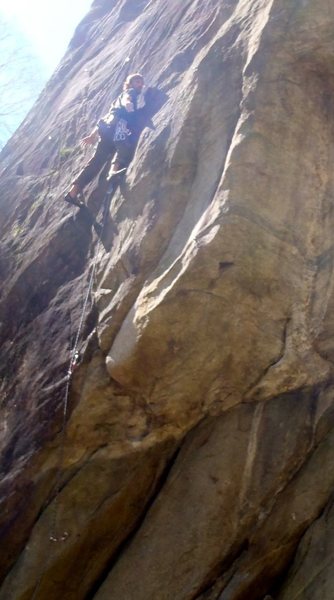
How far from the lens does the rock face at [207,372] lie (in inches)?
247

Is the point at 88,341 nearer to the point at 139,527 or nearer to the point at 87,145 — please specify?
the point at 139,527

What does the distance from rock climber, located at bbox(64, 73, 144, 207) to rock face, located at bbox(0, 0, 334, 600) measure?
0.59 meters

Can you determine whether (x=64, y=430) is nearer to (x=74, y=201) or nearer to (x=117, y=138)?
(x=74, y=201)

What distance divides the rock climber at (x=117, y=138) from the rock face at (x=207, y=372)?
1.94 feet

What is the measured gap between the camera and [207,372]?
21.5 ft

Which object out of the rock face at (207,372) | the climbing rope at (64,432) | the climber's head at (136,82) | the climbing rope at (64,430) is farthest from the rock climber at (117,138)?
the climbing rope at (64,432)

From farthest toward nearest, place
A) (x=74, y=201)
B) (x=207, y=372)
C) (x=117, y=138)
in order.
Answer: (x=74, y=201) → (x=117, y=138) → (x=207, y=372)

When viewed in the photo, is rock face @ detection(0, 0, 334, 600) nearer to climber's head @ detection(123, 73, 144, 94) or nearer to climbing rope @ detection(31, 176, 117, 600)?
climbing rope @ detection(31, 176, 117, 600)

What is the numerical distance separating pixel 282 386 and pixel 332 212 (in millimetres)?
1957

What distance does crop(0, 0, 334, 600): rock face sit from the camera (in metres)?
6.27

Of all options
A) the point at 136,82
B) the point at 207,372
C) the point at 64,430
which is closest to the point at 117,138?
the point at 136,82

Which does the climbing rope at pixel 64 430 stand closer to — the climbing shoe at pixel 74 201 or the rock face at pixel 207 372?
the rock face at pixel 207 372

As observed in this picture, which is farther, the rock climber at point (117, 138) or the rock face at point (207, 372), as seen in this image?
the rock climber at point (117, 138)

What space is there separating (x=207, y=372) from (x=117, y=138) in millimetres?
3803
